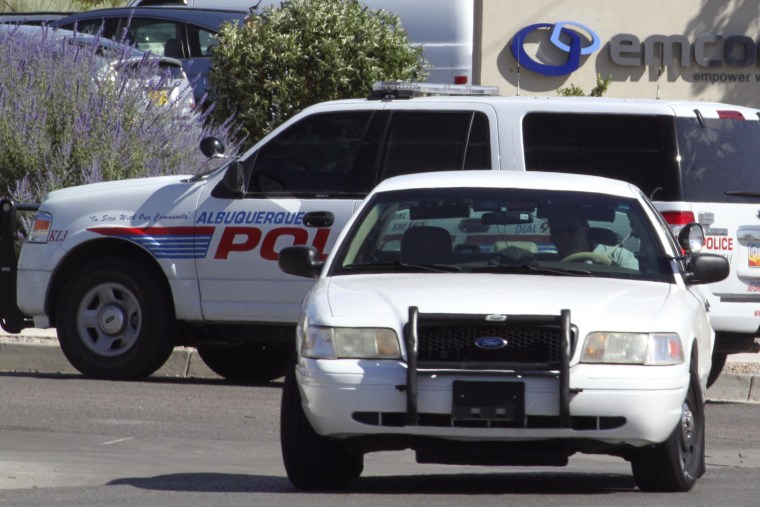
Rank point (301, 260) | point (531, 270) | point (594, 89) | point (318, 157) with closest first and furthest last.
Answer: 1. point (531, 270)
2. point (301, 260)
3. point (318, 157)
4. point (594, 89)

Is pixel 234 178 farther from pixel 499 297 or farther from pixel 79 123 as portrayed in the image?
pixel 499 297

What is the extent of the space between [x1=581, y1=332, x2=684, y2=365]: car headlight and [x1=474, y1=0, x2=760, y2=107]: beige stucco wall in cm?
1777

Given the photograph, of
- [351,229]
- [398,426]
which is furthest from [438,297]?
[351,229]

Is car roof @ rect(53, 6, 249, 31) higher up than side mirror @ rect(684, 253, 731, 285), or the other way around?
car roof @ rect(53, 6, 249, 31)

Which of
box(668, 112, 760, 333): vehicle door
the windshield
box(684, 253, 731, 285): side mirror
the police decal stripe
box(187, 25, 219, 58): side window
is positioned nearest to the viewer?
the windshield

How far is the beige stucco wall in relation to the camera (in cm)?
2456

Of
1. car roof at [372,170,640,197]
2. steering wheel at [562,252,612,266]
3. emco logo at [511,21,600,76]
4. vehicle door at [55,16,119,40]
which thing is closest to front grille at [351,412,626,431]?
steering wheel at [562,252,612,266]

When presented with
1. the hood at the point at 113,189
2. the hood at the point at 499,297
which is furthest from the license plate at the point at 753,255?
the hood at the point at 113,189

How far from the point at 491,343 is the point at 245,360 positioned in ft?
18.9

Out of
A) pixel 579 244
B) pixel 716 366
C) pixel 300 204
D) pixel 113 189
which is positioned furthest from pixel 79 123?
pixel 579 244

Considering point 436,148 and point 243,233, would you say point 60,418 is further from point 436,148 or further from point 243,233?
point 436,148

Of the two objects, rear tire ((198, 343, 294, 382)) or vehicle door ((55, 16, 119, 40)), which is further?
vehicle door ((55, 16, 119, 40))

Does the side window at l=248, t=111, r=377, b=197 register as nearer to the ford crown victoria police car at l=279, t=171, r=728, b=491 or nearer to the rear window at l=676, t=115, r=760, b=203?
the rear window at l=676, t=115, r=760, b=203

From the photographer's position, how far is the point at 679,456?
708 centimetres
